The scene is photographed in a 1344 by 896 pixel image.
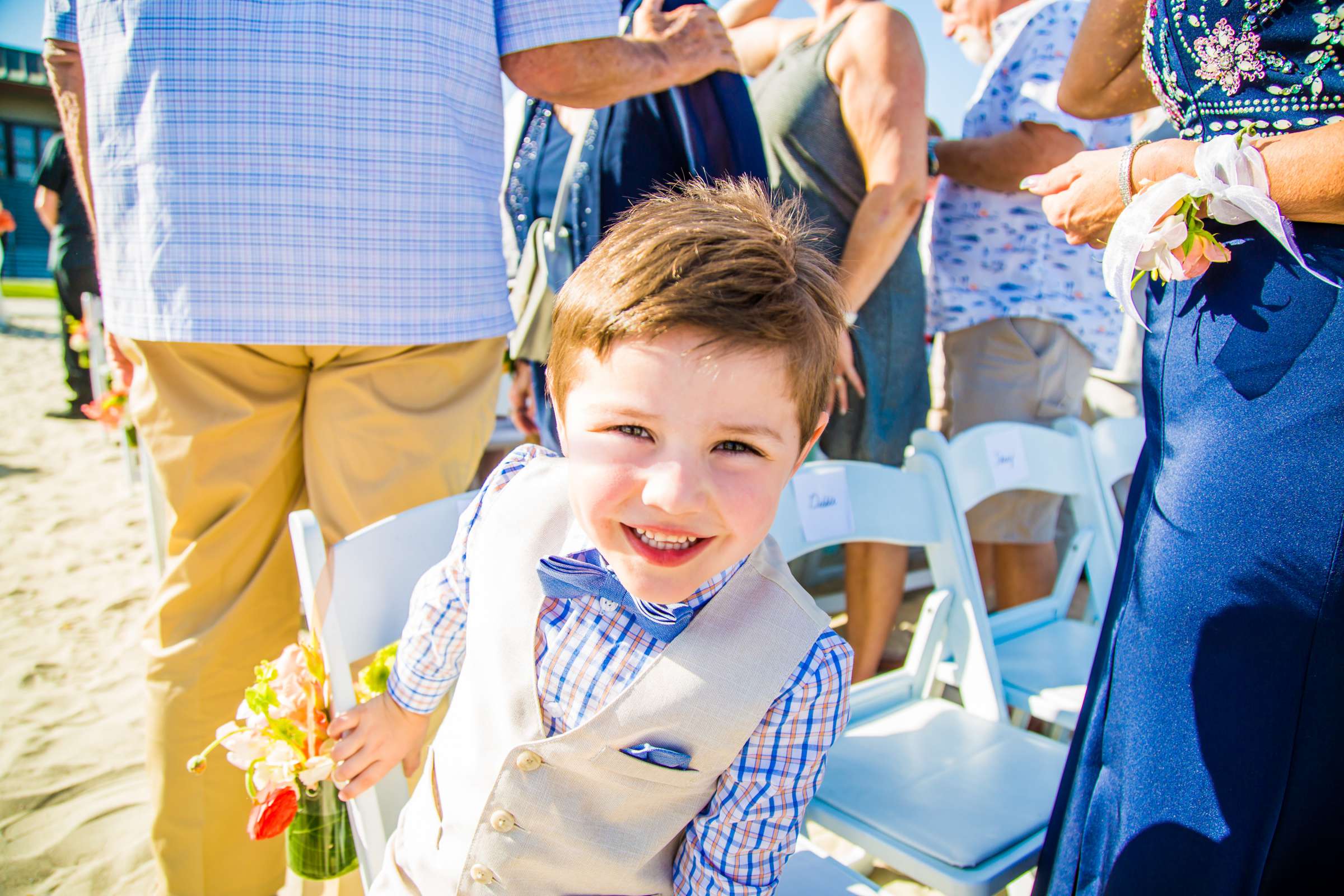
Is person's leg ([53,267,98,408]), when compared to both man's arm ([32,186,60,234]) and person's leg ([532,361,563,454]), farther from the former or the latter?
person's leg ([532,361,563,454])

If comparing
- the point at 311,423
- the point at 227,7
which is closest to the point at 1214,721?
the point at 311,423

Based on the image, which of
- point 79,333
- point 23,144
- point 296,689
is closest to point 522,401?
point 296,689

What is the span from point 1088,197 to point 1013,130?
1.44m

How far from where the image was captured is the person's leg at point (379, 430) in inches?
66.1

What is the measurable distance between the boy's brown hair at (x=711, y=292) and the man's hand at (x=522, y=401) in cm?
142

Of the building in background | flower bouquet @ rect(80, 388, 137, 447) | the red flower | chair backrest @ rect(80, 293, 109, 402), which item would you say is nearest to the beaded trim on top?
the red flower

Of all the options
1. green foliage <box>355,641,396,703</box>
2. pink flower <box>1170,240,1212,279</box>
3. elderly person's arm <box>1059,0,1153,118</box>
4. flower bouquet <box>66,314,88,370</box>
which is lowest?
green foliage <box>355,641,396,703</box>

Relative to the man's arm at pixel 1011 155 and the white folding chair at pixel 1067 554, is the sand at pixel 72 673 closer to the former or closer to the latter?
the white folding chair at pixel 1067 554

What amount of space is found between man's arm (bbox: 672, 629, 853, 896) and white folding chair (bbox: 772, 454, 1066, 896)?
0.44 metres

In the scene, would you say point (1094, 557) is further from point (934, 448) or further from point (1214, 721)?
point (1214, 721)

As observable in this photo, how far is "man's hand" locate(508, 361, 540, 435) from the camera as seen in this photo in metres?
2.57

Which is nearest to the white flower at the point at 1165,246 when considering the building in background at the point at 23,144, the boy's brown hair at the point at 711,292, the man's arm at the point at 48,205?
the boy's brown hair at the point at 711,292

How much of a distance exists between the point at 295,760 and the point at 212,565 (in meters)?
0.63

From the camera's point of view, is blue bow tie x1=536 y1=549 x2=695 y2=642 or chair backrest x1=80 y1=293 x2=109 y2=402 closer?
blue bow tie x1=536 y1=549 x2=695 y2=642
